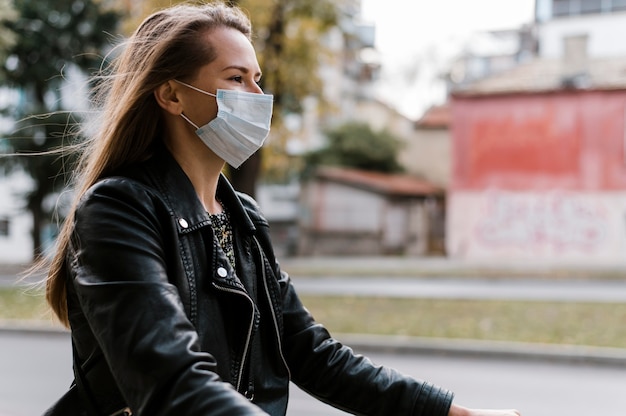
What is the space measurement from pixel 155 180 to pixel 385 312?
12.4 m

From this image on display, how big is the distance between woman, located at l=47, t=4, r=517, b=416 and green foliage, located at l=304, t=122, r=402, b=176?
38.3 m

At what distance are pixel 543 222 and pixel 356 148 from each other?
13.1m

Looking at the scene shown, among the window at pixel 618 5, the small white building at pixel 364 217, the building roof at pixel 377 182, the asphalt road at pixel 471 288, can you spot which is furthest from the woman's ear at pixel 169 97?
the window at pixel 618 5

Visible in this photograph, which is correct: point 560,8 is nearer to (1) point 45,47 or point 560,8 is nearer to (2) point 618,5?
(2) point 618,5

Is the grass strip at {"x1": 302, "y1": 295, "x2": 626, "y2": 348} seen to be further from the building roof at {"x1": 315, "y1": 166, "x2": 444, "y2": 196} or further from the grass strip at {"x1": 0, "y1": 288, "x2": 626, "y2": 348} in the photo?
the building roof at {"x1": 315, "y1": 166, "x2": 444, "y2": 196}

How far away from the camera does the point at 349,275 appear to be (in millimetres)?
23203

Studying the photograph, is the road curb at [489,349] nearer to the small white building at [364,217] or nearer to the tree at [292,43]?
the tree at [292,43]

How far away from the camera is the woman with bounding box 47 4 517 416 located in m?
1.49

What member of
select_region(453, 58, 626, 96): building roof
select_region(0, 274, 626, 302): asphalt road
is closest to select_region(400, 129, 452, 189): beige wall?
select_region(453, 58, 626, 96): building roof

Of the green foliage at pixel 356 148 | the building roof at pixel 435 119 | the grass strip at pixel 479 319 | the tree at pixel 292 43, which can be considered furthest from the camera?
the building roof at pixel 435 119

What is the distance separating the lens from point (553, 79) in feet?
97.9

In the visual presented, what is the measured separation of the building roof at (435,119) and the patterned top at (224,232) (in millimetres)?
40676

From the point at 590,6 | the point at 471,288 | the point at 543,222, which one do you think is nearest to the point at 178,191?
the point at 471,288

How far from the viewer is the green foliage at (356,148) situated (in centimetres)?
4050
